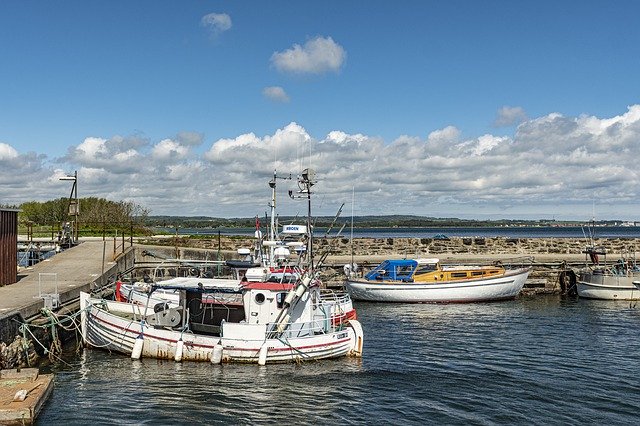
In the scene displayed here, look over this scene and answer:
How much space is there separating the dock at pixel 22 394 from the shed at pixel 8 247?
35.2 ft

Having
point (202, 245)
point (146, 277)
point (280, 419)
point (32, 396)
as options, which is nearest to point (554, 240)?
point (202, 245)

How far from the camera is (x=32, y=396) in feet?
45.7

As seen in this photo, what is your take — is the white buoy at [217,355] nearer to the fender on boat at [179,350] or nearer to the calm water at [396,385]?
the calm water at [396,385]

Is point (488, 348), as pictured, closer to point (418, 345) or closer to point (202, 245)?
point (418, 345)

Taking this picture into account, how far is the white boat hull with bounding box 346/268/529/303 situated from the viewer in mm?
33906

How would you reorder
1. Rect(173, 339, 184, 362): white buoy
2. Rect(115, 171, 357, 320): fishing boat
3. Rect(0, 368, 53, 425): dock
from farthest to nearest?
Rect(115, 171, 357, 320): fishing boat < Rect(173, 339, 184, 362): white buoy < Rect(0, 368, 53, 425): dock

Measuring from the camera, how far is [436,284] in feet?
111

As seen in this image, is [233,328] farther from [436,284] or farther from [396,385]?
[436,284]

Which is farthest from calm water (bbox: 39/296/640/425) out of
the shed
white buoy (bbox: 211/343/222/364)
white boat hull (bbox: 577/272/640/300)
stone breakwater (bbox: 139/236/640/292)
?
stone breakwater (bbox: 139/236/640/292)

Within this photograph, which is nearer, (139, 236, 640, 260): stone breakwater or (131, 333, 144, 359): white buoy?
(131, 333, 144, 359): white buoy

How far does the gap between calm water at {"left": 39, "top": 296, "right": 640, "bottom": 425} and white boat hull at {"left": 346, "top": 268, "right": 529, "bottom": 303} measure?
8.81m

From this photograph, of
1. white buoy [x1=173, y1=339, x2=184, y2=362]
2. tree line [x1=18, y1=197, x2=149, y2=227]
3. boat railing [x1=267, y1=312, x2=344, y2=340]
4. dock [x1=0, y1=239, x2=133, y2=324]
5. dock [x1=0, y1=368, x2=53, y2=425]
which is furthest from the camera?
tree line [x1=18, y1=197, x2=149, y2=227]

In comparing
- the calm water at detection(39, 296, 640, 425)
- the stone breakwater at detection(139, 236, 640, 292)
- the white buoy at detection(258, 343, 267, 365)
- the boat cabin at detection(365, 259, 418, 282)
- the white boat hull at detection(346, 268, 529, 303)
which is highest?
the stone breakwater at detection(139, 236, 640, 292)

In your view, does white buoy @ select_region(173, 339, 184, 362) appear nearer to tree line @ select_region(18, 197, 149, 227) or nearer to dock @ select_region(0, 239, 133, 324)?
dock @ select_region(0, 239, 133, 324)
